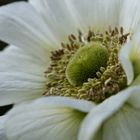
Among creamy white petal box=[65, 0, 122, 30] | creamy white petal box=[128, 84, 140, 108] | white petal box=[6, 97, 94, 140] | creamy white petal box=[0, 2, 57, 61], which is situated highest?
creamy white petal box=[65, 0, 122, 30]

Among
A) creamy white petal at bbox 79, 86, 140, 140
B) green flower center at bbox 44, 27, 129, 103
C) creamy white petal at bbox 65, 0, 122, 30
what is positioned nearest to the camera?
creamy white petal at bbox 79, 86, 140, 140

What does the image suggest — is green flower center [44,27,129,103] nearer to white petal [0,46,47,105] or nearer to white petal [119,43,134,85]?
white petal [0,46,47,105]

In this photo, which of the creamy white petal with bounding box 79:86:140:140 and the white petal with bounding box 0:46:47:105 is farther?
the white petal with bounding box 0:46:47:105

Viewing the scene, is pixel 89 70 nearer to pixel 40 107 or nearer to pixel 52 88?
pixel 52 88

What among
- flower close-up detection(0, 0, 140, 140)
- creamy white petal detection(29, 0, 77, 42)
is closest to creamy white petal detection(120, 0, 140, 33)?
flower close-up detection(0, 0, 140, 140)

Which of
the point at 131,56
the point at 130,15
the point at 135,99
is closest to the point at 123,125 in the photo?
the point at 135,99

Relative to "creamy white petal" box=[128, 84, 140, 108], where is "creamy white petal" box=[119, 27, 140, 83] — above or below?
above

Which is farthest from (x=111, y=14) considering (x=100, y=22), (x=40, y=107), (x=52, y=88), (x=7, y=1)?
(x=7, y=1)
